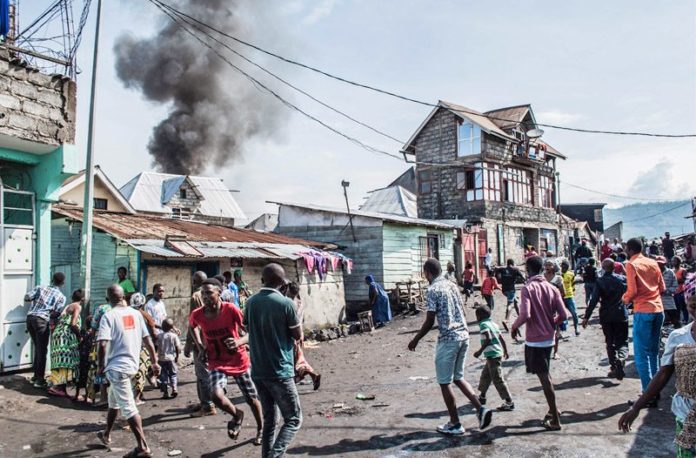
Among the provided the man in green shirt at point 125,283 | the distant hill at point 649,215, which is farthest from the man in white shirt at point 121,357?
the distant hill at point 649,215

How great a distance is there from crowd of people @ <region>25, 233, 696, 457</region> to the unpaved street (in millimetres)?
227

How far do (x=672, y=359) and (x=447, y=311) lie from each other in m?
2.63

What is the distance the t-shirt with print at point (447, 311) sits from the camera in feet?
17.3

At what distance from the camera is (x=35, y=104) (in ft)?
26.8

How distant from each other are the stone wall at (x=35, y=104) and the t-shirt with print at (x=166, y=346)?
144 inches

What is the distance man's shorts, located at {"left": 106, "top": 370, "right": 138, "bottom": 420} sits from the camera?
5.01 metres

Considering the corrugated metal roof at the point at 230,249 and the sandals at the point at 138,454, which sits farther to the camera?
the corrugated metal roof at the point at 230,249

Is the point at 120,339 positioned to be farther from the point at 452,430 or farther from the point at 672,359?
the point at 672,359

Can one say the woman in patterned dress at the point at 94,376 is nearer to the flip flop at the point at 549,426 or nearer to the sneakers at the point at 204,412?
the sneakers at the point at 204,412

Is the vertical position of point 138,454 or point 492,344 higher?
point 492,344

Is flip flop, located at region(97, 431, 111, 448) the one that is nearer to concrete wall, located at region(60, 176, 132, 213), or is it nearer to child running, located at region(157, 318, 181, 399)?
child running, located at region(157, 318, 181, 399)

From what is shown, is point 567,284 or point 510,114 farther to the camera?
point 510,114

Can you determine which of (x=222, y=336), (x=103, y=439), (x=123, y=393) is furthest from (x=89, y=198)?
(x=222, y=336)

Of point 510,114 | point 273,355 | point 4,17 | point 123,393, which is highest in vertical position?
point 510,114
